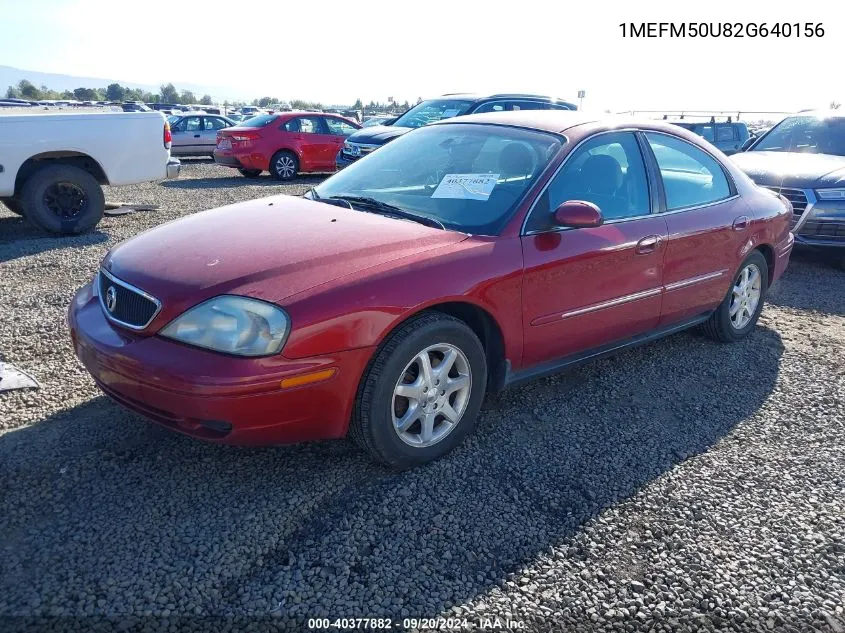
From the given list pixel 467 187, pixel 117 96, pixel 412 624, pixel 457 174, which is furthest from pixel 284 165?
pixel 117 96

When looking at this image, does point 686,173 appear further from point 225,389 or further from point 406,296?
point 225,389

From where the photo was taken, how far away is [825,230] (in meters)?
7.21

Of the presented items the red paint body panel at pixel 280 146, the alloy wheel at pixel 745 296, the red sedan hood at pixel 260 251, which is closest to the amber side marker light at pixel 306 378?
the red sedan hood at pixel 260 251

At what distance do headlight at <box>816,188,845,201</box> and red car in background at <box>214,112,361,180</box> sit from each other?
10.3 metres

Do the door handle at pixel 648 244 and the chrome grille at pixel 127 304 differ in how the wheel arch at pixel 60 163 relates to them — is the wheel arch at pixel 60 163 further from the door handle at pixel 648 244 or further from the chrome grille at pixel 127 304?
the door handle at pixel 648 244

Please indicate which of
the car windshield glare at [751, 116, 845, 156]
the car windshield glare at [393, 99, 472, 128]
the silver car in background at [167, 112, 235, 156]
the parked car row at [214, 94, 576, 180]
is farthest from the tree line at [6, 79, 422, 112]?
the car windshield glare at [751, 116, 845, 156]

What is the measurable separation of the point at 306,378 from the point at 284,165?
12.7m

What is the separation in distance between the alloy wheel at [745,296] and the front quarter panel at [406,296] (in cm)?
229

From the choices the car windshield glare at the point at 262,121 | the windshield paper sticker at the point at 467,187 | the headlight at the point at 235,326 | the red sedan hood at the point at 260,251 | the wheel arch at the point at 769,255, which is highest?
the car windshield glare at the point at 262,121

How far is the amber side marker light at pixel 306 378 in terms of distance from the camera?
265cm

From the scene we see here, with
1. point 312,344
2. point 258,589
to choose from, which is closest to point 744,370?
point 312,344

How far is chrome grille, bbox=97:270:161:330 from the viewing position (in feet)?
9.33

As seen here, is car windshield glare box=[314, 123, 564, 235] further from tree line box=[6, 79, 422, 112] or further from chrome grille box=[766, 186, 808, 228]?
tree line box=[6, 79, 422, 112]

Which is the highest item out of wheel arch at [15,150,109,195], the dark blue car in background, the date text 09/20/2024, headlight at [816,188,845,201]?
the dark blue car in background
